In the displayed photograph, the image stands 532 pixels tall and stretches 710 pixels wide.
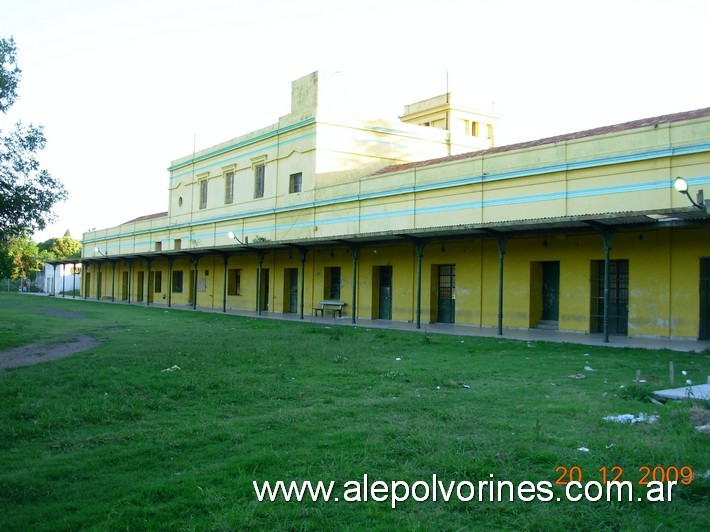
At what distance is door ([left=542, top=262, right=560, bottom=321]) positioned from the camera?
19141mm

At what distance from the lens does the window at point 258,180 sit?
1277 inches

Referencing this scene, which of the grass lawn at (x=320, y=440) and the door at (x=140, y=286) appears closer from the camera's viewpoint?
the grass lawn at (x=320, y=440)

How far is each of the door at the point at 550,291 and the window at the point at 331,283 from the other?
10209mm

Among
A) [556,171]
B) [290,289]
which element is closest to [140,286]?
[290,289]

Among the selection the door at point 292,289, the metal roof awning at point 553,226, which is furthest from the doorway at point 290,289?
the metal roof awning at point 553,226

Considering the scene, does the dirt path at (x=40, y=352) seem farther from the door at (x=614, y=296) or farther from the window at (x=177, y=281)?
the window at (x=177, y=281)

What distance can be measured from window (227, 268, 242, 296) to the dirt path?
18.1m

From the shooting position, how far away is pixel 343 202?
1036 inches

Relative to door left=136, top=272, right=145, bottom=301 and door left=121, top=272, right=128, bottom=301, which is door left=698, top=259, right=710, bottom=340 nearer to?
door left=136, top=272, right=145, bottom=301

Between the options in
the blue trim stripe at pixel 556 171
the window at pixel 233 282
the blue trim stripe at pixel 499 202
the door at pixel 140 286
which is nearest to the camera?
the blue trim stripe at pixel 556 171
